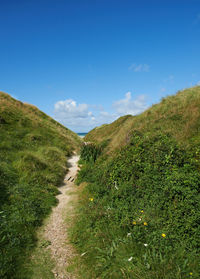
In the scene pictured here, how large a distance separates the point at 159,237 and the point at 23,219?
14.3ft

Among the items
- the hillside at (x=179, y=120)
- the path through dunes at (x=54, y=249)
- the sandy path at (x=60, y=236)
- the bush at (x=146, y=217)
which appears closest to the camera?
the bush at (x=146, y=217)

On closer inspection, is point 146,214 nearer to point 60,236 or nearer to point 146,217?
point 146,217

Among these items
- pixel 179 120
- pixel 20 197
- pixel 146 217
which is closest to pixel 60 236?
pixel 20 197

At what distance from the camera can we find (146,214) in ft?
16.5

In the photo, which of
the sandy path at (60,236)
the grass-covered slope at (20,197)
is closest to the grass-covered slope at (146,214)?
the sandy path at (60,236)

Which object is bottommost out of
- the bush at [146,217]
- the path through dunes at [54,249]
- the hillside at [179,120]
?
the path through dunes at [54,249]

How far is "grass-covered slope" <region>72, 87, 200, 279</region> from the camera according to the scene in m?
3.73

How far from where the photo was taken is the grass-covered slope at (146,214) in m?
3.73

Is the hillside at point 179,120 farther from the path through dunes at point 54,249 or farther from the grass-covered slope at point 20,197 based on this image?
the path through dunes at point 54,249

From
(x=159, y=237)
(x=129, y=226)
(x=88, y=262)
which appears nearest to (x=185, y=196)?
(x=159, y=237)

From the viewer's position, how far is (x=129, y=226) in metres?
4.83

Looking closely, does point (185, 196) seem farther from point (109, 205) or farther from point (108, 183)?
point (108, 183)

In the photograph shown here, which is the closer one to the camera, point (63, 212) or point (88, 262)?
point (88, 262)

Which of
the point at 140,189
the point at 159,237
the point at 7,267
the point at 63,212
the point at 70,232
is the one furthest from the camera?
the point at 63,212
